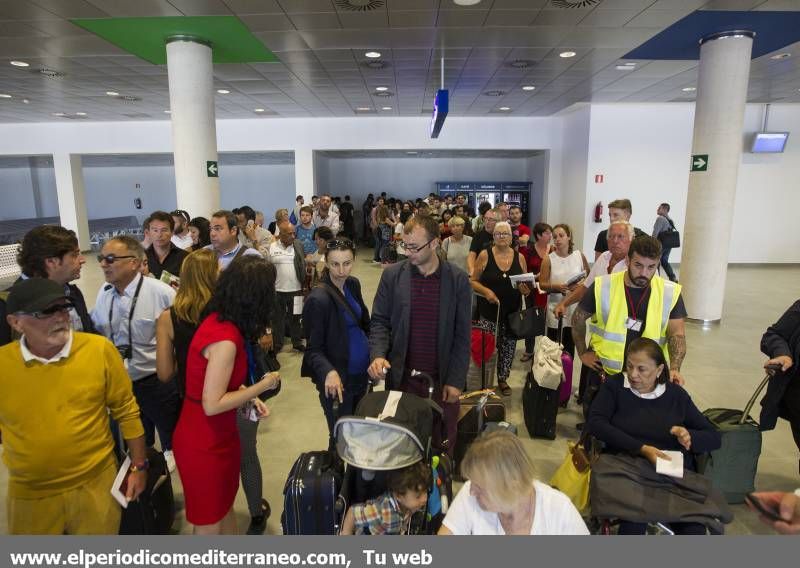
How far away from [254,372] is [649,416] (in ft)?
6.33

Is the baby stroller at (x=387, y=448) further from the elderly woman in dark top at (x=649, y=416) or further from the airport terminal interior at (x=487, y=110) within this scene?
the airport terminal interior at (x=487, y=110)

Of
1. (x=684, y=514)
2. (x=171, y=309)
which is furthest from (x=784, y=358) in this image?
(x=171, y=309)

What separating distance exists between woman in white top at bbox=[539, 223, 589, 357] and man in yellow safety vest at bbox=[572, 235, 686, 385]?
66.8 inches

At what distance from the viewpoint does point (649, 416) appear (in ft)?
7.91

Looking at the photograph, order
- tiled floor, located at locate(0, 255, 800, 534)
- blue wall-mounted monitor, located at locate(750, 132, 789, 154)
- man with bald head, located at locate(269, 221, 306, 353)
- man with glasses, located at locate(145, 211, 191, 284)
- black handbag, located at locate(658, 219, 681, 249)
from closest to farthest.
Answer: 1. tiled floor, located at locate(0, 255, 800, 534)
2. man with glasses, located at locate(145, 211, 191, 284)
3. man with bald head, located at locate(269, 221, 306, 353)
4. black handbag, located at locate(658, 219, 681, 249)
5. blue wall-mounted monitor, located at locate(750, 132, 789, 154)

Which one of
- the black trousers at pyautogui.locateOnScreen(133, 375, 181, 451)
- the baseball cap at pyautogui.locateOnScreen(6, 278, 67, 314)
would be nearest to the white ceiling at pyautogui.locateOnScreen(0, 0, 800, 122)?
the black trousers at pyautogui.locateOnScreen(133, 375, 181, 451)

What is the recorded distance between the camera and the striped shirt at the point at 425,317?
107 inches

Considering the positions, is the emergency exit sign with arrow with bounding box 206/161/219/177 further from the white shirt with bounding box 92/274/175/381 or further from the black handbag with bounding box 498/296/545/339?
the black handbag with bounding box 498/296/545/339

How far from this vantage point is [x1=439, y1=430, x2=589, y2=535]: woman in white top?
161cm

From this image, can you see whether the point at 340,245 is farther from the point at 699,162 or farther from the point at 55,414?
the point at 699,162

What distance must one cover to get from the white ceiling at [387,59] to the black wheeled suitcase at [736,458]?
4.46m

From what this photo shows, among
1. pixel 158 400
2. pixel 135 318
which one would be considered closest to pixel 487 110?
pixel 135 318
